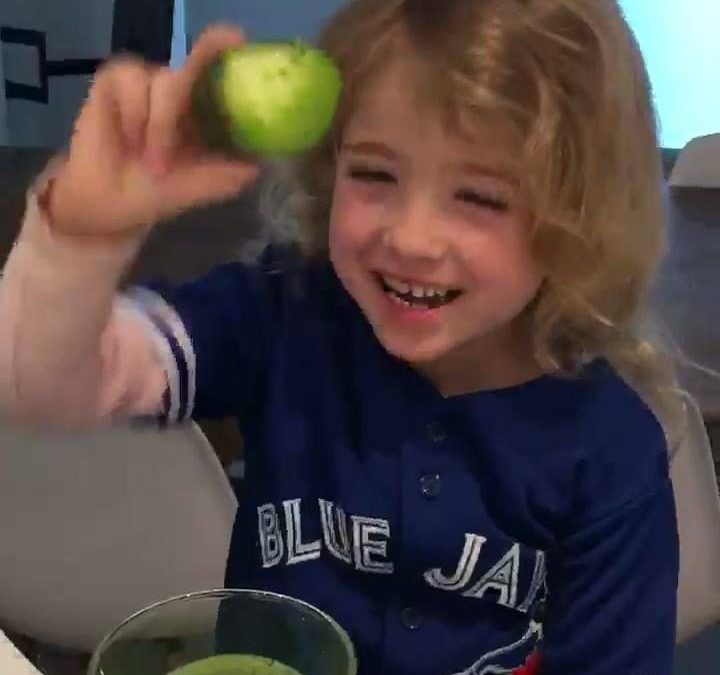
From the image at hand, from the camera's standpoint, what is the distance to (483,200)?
2.33ft

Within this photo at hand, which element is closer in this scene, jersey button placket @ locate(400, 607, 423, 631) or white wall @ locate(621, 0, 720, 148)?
jersey button placket @ locate(400, 607, 423, 631)

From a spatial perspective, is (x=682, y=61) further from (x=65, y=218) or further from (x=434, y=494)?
(x=65, y=218)

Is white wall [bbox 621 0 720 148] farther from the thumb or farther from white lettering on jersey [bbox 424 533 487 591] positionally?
the thumb

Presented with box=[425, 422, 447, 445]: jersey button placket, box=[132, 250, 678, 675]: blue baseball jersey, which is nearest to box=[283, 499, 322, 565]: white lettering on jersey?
box=[132, 250, 678, 675]: blue baseball jersey

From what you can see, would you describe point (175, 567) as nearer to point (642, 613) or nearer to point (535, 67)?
point (642, 613)

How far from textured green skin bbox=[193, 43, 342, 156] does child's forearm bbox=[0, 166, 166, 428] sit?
85 mm

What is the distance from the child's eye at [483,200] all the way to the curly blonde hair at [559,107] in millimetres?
20

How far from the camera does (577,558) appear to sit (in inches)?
32.0

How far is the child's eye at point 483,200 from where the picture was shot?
70 cm

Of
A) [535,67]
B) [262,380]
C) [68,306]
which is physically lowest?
[262,380]

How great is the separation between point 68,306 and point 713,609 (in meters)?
0.71

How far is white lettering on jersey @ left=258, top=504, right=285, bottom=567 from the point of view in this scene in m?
0.85

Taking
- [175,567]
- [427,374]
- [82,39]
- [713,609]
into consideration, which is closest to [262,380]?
[427,374]

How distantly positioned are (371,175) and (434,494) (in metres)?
0.23
